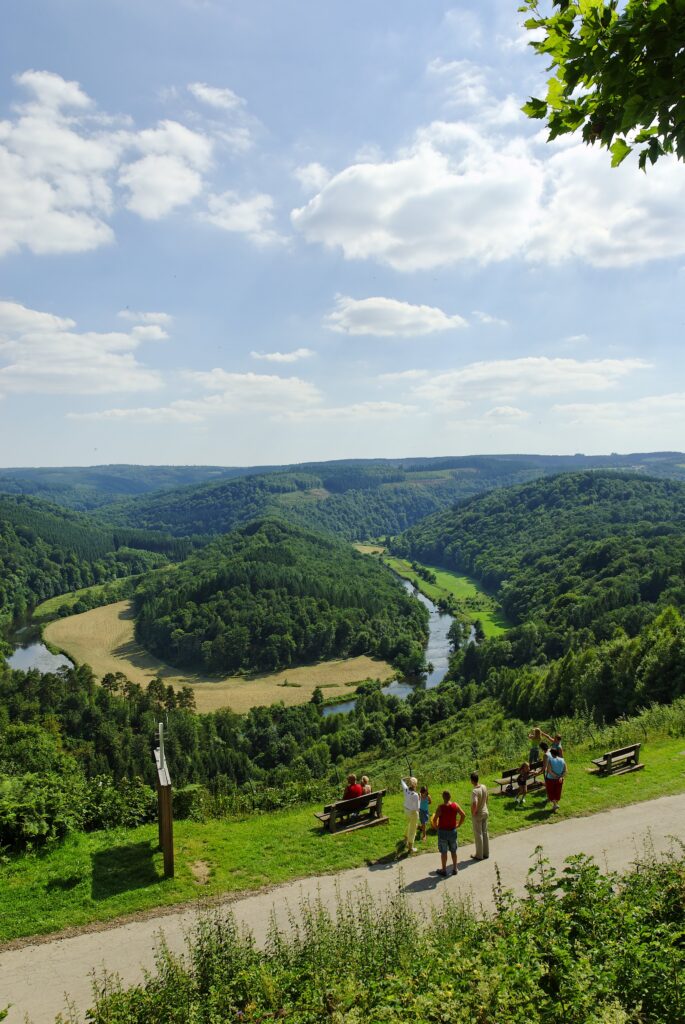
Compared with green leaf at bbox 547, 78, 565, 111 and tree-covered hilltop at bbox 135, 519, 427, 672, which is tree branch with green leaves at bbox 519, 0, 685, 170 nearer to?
green leaf at bbox 547, 78, 565, 111

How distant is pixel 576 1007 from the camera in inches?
207

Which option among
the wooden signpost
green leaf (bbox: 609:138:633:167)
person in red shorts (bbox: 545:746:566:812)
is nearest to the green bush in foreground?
the wooden signpost

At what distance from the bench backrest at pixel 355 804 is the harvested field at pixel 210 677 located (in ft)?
253

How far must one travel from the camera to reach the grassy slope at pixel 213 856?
1123cm

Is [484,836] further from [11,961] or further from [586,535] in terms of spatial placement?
[586,535]

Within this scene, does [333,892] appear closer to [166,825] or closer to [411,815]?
[411,815]

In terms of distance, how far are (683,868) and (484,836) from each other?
16.9 ft

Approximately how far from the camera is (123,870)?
1244cm

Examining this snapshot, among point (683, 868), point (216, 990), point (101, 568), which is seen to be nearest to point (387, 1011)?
point (216, 990)

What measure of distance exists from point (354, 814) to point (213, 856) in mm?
3669

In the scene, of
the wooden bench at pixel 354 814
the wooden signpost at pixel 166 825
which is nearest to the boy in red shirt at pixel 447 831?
the wooden bench at pixel 354 814

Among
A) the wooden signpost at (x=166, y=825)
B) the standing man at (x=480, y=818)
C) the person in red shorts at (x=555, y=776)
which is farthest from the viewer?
the person in red shorts at (x=555, y=776)

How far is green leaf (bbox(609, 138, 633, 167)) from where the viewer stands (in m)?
4.91

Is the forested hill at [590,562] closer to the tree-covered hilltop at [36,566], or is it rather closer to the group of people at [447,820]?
the group of people at [447,820]
